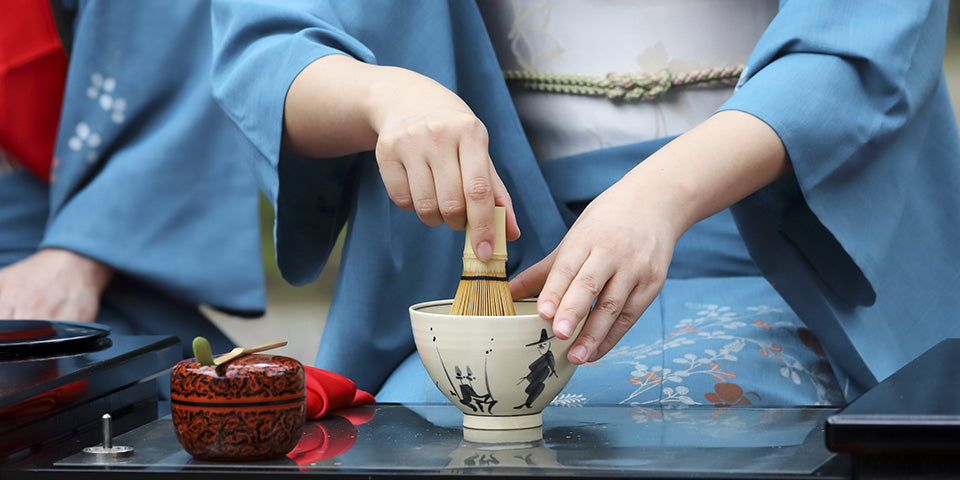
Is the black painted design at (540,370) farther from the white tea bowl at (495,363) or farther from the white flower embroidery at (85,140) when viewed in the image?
the white flower embroidery at (85,140)

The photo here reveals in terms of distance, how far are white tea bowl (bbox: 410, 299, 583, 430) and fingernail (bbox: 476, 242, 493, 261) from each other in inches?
1.7

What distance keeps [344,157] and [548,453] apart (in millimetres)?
423

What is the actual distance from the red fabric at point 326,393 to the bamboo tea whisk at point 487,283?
4.5 inches

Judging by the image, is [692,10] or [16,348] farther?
[692,10]

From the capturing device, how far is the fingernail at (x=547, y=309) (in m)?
0.60

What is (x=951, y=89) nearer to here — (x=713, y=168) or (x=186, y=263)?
(x=713, y=168)

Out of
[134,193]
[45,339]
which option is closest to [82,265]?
[134,193]

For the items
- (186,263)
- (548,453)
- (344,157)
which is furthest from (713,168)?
(186,263)

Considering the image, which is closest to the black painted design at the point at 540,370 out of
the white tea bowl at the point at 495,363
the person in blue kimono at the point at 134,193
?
the white tea bowl at the point at 495,363

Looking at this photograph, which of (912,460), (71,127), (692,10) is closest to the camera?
(912,460)

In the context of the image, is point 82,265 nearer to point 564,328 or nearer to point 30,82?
point 30,82

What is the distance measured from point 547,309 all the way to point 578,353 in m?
0.04

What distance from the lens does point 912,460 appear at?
1.55 feet

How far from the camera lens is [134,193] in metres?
1.49
